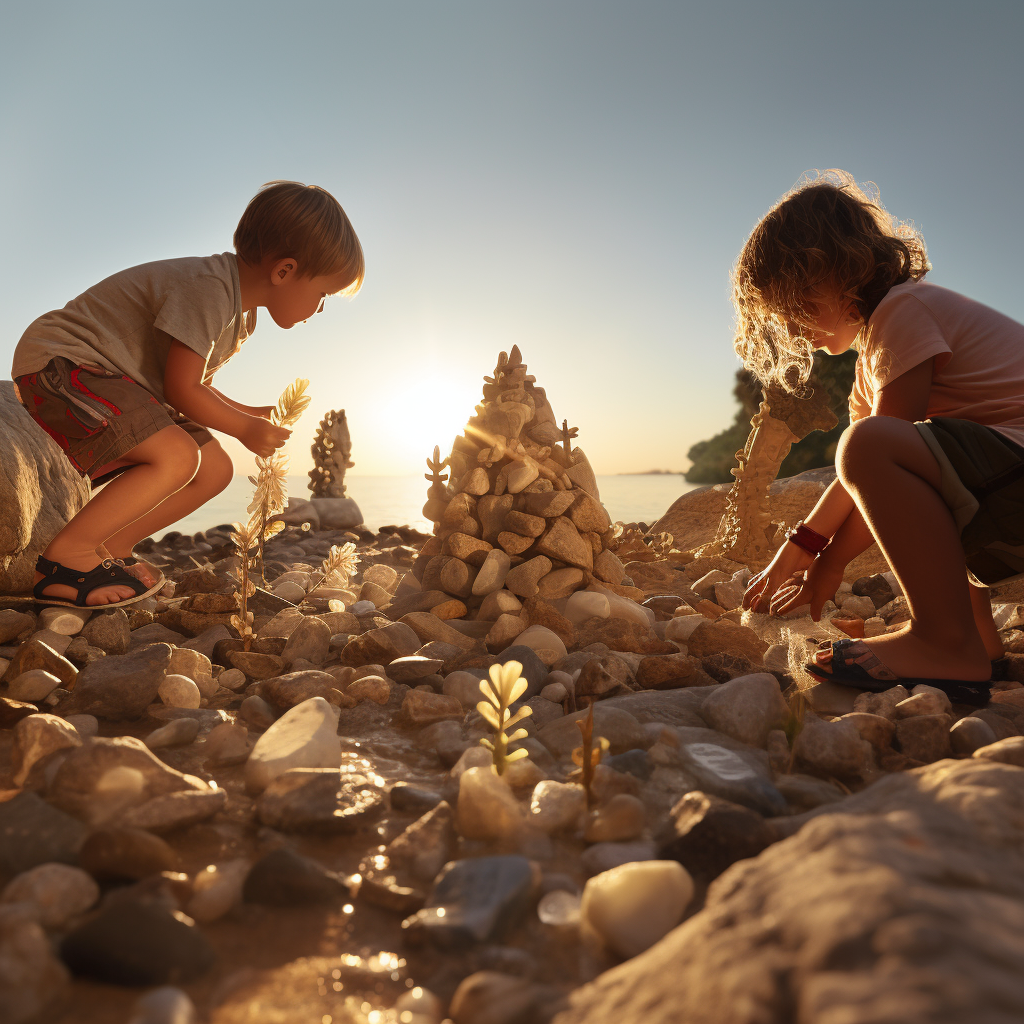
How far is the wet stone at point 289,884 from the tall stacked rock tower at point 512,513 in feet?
7.25

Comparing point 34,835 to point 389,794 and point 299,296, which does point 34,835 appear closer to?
point 389,794

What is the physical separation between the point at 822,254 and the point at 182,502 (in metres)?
3.13

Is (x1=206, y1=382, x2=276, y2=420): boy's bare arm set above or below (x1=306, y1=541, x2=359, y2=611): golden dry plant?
above

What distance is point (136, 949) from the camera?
0.95 meters

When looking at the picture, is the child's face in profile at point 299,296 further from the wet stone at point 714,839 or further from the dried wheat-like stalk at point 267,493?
the wet stone at point 714,839

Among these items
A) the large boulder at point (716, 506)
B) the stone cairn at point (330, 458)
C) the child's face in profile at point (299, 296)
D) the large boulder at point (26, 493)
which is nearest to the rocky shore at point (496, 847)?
the large boulder at point (26, 493)

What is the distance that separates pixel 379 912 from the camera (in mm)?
1175

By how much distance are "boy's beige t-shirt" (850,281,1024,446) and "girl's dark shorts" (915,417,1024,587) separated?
18 cm

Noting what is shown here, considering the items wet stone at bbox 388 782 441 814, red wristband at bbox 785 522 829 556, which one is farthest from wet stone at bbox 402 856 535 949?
red wristband at bbox 785 522 829 556

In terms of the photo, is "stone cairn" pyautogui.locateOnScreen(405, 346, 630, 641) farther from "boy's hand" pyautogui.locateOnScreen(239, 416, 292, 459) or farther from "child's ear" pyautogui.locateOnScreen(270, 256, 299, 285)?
"child's ear" pyautogui.locateOnScreen(270, 256, 299, 285)

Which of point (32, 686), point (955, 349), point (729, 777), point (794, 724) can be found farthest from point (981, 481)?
point (32, 686)

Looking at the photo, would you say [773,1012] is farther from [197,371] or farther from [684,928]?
[197,371]

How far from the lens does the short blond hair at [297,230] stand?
10.9 feet

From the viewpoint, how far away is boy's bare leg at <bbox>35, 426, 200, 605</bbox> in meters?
2.92
